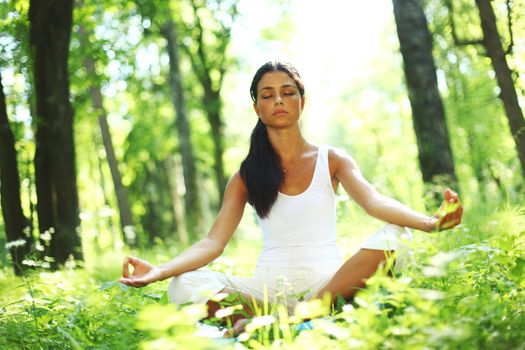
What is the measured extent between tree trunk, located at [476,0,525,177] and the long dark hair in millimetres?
1389

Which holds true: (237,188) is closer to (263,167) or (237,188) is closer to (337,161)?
(263,167)

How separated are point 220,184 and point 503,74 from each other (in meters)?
14.3

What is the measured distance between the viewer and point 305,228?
12.7 ft

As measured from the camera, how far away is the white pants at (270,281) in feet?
10.7

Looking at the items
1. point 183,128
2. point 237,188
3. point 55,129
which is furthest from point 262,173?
point 183,128

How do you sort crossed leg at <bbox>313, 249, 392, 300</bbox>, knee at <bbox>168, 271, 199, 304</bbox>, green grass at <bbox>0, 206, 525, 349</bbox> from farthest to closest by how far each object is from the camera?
knee at <bbox>168, 271, 199, 304</bbox> → crossed leg at <bbox>313, 249, 392, 300</bbox> → green grass at <bbox>0, 206, 525, 349</bbox>

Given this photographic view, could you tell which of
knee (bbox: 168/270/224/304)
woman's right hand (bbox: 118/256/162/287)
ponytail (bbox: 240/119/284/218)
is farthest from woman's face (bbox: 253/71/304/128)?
woman's right hand (bbox: 118/256/162/287)

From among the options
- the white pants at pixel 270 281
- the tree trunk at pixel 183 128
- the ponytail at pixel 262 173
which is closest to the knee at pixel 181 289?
the white pants at pixel 270 281

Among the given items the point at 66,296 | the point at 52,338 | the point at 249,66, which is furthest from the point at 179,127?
the point at 52,338

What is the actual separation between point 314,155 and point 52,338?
6.94ft

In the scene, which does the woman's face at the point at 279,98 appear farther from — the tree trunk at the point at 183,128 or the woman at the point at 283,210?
the tree trunk at the point at 183,128

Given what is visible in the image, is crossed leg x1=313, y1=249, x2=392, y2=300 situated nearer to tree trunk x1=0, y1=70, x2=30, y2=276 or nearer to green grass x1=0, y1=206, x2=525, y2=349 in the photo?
green grass x1=0, y1=206, x2=525, y2=349

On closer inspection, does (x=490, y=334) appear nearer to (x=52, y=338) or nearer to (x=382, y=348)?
(x=382, y=348)

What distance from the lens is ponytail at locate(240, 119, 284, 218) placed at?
13.0 ft
